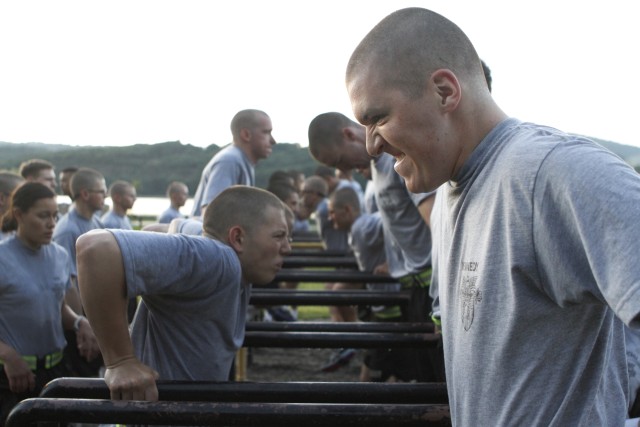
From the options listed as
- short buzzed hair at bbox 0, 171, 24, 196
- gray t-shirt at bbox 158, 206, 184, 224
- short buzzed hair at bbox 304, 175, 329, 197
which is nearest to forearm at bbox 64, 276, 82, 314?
short buzzed hair at bbox 0, 171, 24, 196

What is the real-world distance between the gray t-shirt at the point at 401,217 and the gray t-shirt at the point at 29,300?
6.18ft

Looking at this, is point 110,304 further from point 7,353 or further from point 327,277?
point 327,277

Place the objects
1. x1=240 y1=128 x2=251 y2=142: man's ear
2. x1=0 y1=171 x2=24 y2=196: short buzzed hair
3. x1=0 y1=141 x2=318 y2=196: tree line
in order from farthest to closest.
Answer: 1. x1=0 y1=141 x2=318 y2=196: tree line
2. x1=240 y1=128 x2=251 y2=142: man's ear
3. x1=0 y1=171 x2=24 y2=196: short buzzed hair

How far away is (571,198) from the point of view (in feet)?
3.78

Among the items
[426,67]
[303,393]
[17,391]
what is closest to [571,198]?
[426,67]

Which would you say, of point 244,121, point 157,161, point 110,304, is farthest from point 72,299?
point 157,161

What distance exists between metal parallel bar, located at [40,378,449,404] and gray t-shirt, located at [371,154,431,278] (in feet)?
7.91

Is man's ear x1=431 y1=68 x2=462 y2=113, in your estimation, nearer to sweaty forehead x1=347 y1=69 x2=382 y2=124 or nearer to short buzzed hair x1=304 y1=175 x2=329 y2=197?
sweaty forehead x1=347 y1=69 x2=382 y2=124

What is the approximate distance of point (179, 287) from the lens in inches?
87.0

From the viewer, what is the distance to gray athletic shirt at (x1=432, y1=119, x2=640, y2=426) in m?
1.11

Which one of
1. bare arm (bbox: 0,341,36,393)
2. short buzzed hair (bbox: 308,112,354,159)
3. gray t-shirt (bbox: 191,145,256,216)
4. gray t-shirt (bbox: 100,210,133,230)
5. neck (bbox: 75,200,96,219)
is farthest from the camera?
gray t-shirt (bbox: 100,210,133,230)

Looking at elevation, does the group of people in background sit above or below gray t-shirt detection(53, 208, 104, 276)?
above

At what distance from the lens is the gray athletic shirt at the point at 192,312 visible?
2178 millimetres

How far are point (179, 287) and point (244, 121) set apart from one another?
3.97 m
